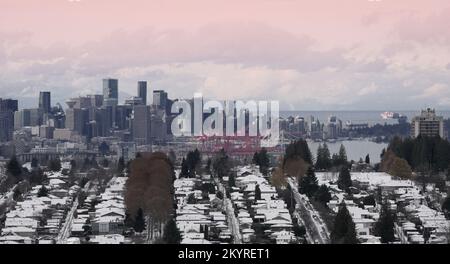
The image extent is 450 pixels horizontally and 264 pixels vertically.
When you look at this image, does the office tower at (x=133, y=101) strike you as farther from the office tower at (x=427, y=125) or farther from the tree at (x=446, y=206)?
the office tower at (x=427, y=125)

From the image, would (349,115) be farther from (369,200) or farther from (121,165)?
(121,165)

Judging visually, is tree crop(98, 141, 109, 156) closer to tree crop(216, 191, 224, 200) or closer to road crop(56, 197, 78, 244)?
road crop(56, 197, 78, 244)

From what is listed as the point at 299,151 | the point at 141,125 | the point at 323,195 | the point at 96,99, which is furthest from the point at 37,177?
the point at 323,195

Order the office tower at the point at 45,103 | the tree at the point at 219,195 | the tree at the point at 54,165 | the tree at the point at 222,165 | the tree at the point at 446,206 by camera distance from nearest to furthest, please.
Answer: the tree at the point at 446,206
the office tower at the point at 45,103
the tree at the point at 219,195
the tree at the point at 54,165
the tree at the point at 222,165

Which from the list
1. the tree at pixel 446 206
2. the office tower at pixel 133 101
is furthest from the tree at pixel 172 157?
the tree at pixel 446 206

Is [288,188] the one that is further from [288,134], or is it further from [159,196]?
[159,196]
